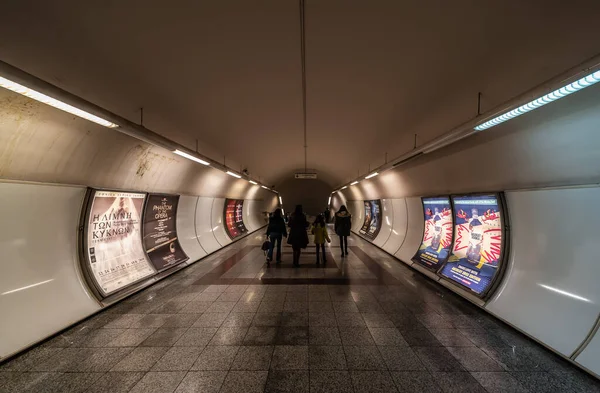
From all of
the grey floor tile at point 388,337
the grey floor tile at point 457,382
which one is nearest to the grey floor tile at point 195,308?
→ the grey floor tile at point 388,337

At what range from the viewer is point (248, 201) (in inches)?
630

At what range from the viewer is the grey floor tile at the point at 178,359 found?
281 cm

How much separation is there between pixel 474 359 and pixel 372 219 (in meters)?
9.93

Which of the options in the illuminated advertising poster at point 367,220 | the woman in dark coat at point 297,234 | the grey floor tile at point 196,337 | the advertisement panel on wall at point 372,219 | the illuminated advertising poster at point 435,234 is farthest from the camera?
the illuminated advertising poster at point 367,220

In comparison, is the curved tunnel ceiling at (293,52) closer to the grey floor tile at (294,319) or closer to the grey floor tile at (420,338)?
the grey floor tile at (420,338)

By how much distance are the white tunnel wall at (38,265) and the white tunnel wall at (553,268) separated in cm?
742

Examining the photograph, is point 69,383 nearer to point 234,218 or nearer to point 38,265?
point 38,265

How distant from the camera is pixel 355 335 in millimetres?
3471

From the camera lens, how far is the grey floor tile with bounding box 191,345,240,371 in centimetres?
281

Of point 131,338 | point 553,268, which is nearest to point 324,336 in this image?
point 131,338

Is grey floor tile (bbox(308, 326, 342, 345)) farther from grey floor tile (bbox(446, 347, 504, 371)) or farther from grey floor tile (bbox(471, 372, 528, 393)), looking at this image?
grey floor tile (bbox(471, 372, 528, 393))

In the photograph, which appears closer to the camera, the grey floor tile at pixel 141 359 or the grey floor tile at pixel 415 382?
the grey floor tile at pixel 415 382

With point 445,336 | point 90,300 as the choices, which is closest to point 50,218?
point 90,300

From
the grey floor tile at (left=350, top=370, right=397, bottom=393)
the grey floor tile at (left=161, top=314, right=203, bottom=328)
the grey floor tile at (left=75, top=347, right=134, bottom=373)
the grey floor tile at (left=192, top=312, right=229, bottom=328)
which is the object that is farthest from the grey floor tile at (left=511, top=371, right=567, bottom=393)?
the grey floor tile at (left=75, top=347, right=134, bottom=373)
